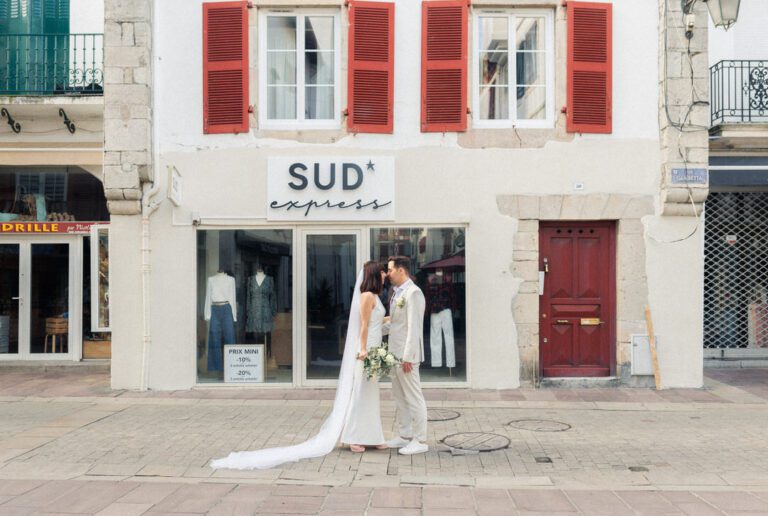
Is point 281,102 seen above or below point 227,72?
below

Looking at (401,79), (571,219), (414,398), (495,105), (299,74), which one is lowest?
(414,398)

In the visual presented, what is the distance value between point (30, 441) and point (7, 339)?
23.5 feet

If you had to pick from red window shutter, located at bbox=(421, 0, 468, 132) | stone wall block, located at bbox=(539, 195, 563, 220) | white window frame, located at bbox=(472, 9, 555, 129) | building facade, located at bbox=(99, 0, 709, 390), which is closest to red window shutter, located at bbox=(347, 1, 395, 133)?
building facade, located at bbox=(99, 0, 709, 390)

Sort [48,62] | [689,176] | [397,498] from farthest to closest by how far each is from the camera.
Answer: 1. [48,62]
2. [689,176]
3. [397,498]

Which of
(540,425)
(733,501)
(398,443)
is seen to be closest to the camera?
(733,501)

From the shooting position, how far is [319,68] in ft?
37.4

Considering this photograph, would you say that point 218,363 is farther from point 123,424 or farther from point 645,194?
point 645,194

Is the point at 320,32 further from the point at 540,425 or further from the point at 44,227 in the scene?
the point at 540,425

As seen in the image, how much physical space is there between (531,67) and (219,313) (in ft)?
19.2

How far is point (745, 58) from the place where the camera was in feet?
43.7

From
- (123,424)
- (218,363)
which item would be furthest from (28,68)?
(123,424)

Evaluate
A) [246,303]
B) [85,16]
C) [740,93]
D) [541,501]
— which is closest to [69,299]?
[246,303]

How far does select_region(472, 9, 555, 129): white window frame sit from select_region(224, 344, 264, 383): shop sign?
4620 mm

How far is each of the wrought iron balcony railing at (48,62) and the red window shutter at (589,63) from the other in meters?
7.74
